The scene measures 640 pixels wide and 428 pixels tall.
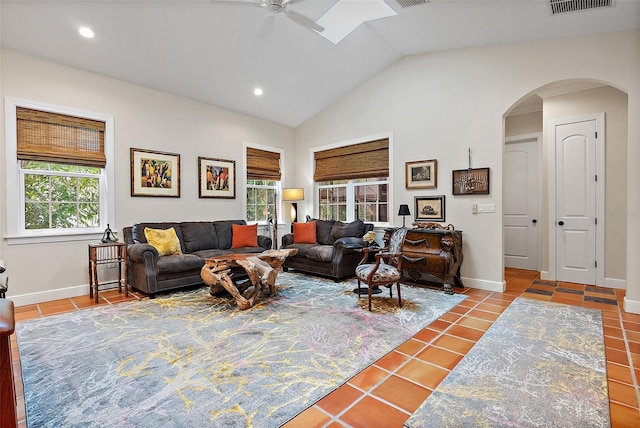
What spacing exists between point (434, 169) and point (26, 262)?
18.2ft

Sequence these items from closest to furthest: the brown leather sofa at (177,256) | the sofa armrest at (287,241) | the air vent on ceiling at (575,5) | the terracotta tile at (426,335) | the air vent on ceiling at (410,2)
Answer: the terracotta tile at (426,335) < the air vent on ceiling at (575,5) < the air vent on ceiling at (410,2) < the brown leather sofa at (177,256) < the sofa armrest at (287,241)

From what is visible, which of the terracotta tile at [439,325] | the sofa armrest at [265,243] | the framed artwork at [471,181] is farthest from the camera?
the sofa armrest at [265,243]

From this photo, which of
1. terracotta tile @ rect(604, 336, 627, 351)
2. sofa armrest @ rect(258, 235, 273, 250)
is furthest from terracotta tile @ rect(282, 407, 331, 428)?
sofa armrest @ rect(258, 235, 273, 250)

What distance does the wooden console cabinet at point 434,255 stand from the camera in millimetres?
4168

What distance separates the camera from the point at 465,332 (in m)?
2.85

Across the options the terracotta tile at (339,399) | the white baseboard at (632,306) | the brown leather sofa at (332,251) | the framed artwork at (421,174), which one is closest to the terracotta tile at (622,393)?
the terracotta tile at (339,399)

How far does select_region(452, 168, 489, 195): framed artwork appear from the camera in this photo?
14.2ft

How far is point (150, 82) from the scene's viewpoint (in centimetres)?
457

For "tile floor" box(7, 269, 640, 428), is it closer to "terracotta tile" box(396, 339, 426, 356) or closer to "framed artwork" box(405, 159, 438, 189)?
"terracotta tile" box(396, 339, 426, 356)

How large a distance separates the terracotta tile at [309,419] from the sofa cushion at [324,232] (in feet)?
12.5

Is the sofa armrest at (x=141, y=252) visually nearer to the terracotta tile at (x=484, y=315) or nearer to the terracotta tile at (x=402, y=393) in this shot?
the terracotta tile at (x=402, y=393)

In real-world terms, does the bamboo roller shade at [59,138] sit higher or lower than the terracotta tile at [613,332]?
higher

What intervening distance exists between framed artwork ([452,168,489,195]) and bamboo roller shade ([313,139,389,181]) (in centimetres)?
122

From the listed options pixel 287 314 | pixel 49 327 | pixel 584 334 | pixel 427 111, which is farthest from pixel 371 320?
pixel 427 111
